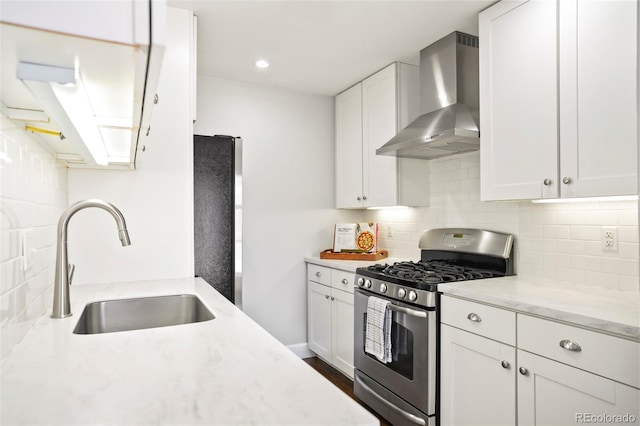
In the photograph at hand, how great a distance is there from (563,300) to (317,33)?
205 centimetres

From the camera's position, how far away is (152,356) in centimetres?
93

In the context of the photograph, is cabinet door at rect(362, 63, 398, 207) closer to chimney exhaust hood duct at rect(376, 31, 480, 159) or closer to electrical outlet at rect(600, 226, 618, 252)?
chimney exhaust hood duct at rect(376, 31, 480, 159)

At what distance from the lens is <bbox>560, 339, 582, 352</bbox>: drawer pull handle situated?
1.49 metres

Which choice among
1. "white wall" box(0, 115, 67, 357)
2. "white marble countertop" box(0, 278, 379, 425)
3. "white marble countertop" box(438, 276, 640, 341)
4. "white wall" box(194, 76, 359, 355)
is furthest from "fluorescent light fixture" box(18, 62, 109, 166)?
"white wall" box(194, 76, 359, 355)

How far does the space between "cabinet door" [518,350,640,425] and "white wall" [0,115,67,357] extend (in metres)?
1.80

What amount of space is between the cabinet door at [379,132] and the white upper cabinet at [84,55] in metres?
2.42

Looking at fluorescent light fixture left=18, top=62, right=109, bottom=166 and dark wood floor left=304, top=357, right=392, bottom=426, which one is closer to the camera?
fluorescent light fixture left=18, top=62, right=109, bottom=166

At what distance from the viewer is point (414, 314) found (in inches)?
86.7

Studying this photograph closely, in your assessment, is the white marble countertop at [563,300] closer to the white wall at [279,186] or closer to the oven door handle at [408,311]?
the oven door handle at [408,311]

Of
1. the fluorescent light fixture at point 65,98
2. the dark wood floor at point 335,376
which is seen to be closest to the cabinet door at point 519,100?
the dark wood floor at point 335,376

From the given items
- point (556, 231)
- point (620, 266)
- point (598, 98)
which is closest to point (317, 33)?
point (598, 98)

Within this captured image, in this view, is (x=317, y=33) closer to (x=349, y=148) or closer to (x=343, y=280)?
(x=349, y=148)

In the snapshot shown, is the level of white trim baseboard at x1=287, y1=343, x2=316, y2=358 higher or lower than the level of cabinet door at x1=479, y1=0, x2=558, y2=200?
lower

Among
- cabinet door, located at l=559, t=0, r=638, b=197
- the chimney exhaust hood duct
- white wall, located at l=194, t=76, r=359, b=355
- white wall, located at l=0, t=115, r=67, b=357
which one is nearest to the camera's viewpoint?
white wall, located at l=0, t=115, r=67, b=357
